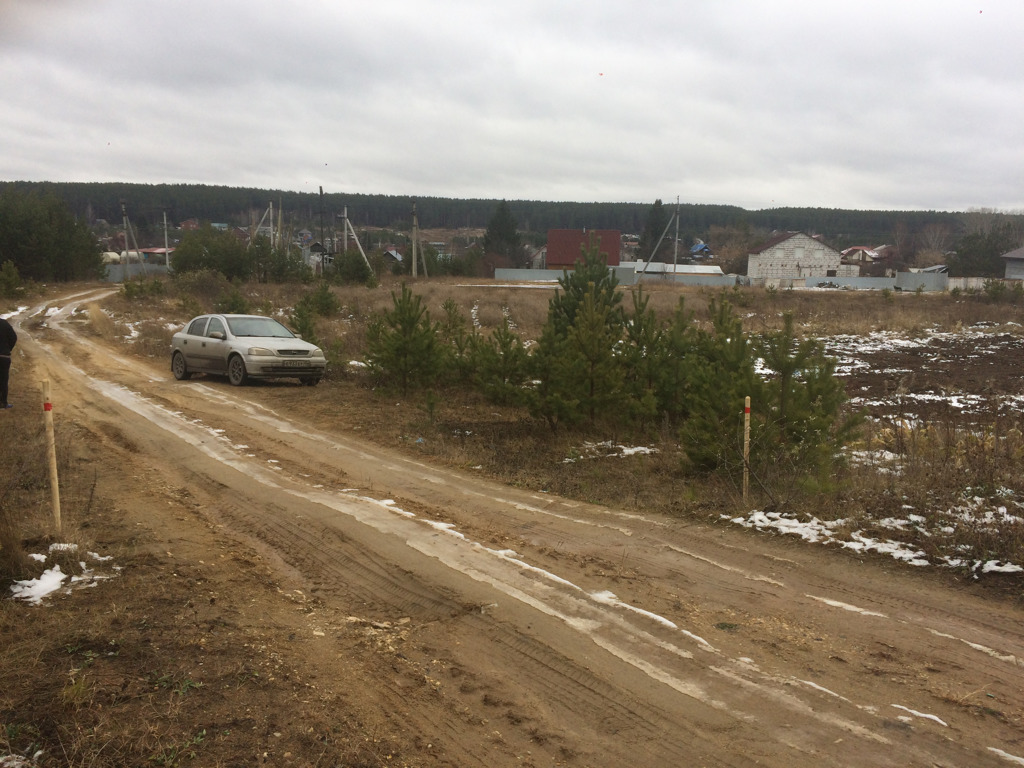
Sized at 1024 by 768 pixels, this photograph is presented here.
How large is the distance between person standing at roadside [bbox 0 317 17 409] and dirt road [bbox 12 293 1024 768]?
5.81 metres

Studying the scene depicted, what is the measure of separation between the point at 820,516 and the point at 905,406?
426 inches

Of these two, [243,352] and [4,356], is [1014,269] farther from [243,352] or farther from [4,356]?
[4,356]

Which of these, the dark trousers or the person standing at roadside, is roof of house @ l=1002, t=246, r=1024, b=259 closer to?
the person standing at roadside

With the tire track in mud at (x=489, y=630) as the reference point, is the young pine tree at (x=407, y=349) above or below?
above

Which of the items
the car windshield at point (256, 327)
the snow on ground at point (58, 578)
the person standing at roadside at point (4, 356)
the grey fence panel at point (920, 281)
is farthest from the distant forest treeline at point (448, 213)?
the snow on ground at point (58, 578)

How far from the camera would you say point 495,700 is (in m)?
4.15

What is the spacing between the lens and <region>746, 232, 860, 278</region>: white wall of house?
316 ft

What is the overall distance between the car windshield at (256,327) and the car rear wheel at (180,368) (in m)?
1.45

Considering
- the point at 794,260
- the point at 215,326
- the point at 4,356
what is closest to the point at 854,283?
the point at 794,260

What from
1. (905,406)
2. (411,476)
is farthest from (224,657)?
(905,406)

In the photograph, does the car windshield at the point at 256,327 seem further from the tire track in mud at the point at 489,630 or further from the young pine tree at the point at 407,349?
the tire track in mud at the point at 489,630

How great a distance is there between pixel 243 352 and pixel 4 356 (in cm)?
442

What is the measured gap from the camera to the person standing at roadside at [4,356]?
1285 cm

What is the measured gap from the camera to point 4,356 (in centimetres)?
1298
